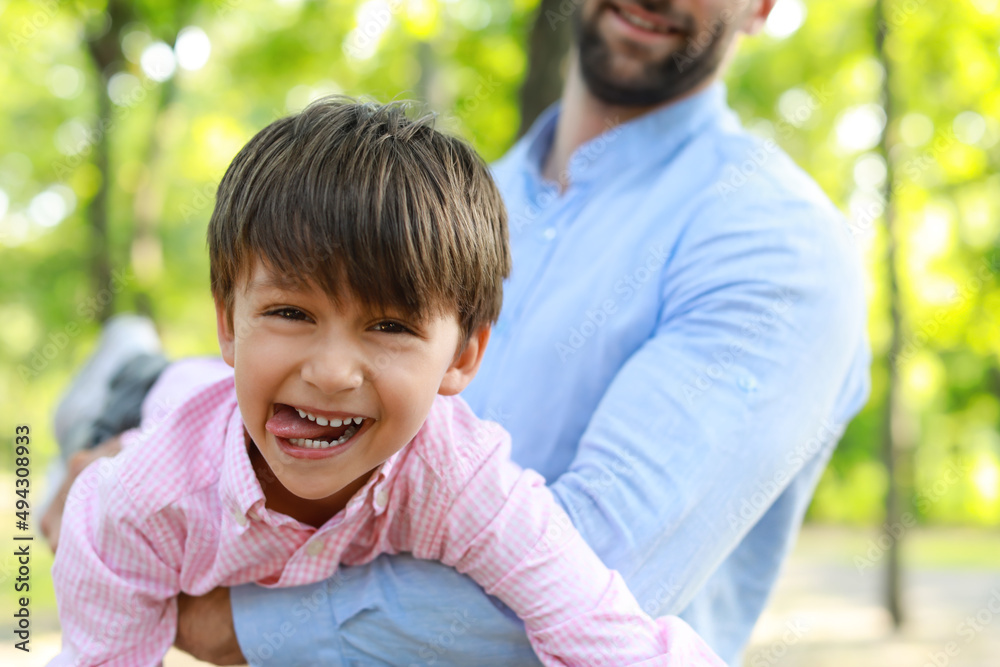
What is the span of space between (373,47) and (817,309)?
7.68 metres

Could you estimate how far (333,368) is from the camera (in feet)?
4.09

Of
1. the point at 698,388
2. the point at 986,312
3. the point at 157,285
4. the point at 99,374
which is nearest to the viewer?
the point at 698,388

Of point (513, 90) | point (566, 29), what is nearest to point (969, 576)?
point (513, 90)

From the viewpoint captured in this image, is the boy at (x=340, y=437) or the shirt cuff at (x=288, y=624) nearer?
the boy at (x=340, y=437)

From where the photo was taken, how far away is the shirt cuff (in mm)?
1630

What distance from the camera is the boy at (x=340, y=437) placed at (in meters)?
1.29

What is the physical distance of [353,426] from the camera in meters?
1.38

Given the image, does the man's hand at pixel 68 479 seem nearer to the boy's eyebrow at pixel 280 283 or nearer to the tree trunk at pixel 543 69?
the boy's eyebrow at pixel 280 283

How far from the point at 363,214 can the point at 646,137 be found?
3.92 feet

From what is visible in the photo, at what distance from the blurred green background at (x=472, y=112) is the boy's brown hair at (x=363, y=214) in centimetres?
273

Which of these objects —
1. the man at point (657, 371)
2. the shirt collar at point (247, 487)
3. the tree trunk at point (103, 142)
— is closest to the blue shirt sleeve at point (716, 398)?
the man at point (657, 371)

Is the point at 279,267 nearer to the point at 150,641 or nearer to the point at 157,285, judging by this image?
the point at 150,641

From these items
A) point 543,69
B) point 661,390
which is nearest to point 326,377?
point 661,390

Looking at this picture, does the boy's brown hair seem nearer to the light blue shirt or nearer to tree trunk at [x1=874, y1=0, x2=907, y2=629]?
the light blue shirt
